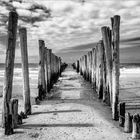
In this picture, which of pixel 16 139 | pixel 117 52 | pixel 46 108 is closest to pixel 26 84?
pixel 46 108

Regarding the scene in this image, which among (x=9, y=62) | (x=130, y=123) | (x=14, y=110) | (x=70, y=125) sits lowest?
(x=70, y=125)

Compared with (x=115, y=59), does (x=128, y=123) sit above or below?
below

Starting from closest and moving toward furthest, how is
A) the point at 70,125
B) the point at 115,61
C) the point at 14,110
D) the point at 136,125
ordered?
the point at 136,125
the point at 14,110
the point at 70,125
the point at 115,61

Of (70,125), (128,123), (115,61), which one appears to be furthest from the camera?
(115,61)

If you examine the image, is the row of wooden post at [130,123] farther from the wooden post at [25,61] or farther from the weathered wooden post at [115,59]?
the wooden post at [25,61]

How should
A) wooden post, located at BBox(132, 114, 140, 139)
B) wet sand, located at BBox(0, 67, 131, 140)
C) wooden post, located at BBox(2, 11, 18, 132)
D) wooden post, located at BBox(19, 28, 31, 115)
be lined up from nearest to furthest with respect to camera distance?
wooden post, located at BBox(132, 114, 140, 139) < wet sand, located at BBox(0, 67, 131, 140) < wooden post, located at BBox(2, 11, 18, 132) < wooden post, located at BBox(19, 28, 31, 115)

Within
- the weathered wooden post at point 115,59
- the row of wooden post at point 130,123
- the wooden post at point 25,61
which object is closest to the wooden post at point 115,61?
the weathered wooden post at point 115,59

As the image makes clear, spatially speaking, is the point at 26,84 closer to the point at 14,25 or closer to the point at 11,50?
the point at 11,50

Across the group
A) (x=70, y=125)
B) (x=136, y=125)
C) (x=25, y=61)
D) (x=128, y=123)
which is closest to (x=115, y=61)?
(x=128, y=123)

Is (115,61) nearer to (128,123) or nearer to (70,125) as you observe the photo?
(128,123)

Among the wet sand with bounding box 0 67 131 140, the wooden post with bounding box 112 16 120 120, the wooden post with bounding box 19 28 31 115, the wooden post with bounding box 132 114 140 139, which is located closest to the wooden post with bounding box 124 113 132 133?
the wet sand with bounding box 0 67 131 140

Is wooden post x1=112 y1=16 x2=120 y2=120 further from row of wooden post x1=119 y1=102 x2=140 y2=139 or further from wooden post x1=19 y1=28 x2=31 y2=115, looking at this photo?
wooden post x1=19 y1=28 x2=31 y2=115

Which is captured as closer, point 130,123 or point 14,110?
point 130,123

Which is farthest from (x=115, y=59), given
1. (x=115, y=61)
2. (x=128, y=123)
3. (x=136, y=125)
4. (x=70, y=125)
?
(x=70, y=125)
